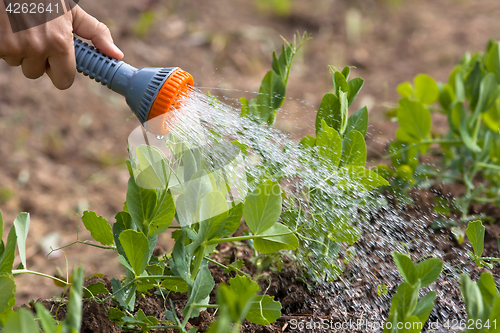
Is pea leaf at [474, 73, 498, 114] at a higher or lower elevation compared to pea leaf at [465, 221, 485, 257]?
higher

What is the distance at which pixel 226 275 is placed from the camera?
116 cm

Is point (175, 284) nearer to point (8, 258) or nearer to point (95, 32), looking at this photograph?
point (8, 258)

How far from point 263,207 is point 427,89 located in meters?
1.17

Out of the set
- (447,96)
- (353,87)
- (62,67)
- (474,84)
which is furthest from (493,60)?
(62,67)

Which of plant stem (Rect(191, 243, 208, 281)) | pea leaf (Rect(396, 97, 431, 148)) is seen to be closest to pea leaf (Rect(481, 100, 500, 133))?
pea leaf (Rect(396, 97, 431, 148))

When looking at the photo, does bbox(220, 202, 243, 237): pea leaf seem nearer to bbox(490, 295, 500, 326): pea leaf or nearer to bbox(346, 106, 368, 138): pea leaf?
bbox(346, 106, 368, 138): pea leaf

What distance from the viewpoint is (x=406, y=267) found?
0.77 metres

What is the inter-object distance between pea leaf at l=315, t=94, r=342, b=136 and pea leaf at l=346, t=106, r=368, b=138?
34 millimetres

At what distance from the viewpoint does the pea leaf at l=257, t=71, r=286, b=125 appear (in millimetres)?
1126

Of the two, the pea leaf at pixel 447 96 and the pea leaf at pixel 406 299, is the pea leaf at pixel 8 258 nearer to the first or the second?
the pea leaf at pixel 406 299

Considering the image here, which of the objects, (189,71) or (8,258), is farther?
(189,71)

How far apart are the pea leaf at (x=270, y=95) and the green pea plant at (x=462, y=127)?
0.47 metres

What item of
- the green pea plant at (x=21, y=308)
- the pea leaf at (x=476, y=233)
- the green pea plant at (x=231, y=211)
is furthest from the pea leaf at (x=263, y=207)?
the pea leaf at (x=476, y=233)

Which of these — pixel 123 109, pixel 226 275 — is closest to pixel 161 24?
pixel 123 109
